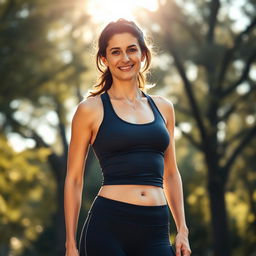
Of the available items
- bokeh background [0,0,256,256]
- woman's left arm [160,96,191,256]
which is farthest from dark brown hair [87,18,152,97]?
bokeh background [0,0,256,256]

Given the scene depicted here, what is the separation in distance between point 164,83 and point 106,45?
59.0 feet

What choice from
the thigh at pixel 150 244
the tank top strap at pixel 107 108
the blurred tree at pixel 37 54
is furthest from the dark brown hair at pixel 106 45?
the blurred tree at pixel 37 54

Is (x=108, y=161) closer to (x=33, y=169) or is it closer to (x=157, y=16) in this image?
(x=33, y=169)

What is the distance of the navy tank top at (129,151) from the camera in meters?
3.90

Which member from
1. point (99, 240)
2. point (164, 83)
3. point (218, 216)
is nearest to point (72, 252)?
point (99, 240)

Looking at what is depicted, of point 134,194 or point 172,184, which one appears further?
point 172,184

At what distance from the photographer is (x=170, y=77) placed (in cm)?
2280

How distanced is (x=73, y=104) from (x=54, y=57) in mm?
6354

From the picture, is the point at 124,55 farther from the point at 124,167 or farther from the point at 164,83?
the point at 164,83

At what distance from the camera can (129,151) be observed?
12.9 feet

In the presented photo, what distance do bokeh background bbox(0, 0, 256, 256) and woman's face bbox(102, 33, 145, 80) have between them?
9488mm

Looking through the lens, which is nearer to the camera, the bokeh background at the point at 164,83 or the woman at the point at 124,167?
the woman at the point at 124,167

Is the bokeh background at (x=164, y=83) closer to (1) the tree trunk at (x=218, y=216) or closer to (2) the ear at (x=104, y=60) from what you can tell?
(1) the tree trunk at (x=218, y=216)

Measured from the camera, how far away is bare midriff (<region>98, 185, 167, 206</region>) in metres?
3.86
